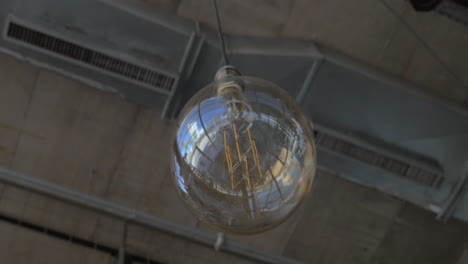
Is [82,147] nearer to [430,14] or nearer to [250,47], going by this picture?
[250,47]

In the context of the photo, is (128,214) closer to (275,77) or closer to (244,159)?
(275,77)

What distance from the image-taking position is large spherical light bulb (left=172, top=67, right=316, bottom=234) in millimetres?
1470

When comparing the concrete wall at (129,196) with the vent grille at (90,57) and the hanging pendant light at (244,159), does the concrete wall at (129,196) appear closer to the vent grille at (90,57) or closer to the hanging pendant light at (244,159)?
the vent grille at (90,57)

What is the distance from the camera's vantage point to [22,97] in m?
4.29

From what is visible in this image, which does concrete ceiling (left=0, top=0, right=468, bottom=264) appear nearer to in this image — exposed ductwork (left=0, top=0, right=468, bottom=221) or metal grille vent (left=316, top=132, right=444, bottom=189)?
exposed ductwork (left=0, top=0, right=468, bottom=221)

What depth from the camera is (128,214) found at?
14.6 feet

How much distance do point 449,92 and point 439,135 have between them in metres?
0.47

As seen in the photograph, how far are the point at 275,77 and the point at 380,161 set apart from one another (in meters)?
1.27

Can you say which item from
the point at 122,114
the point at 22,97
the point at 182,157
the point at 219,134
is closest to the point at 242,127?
the point at 219,134

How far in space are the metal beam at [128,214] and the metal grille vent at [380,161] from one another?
4.00 ft

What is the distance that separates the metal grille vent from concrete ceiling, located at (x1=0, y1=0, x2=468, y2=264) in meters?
0.58

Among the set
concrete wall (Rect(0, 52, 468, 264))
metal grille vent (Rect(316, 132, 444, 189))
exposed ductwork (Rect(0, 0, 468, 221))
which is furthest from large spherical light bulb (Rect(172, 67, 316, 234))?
concrete wall (Rect(0, 52, 468, 264))

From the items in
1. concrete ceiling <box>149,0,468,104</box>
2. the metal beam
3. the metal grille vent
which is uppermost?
concrete ceiling <box>149,0,468,104</box>

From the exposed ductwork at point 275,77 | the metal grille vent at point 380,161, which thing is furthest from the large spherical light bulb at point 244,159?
the metal grille vent at point 380,161
